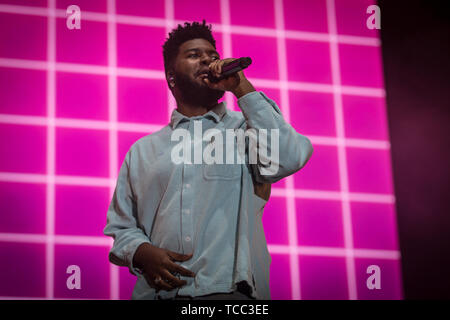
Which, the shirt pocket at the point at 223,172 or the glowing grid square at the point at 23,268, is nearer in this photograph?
the shirt pocket at the point at 223,172

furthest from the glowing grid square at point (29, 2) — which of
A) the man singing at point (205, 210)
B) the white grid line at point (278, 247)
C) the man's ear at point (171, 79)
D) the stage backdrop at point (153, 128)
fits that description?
the man singing at point (205, 210)

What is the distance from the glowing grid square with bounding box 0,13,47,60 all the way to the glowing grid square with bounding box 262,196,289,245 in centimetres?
123

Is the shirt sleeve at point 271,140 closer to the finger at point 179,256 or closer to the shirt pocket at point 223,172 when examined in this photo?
the shirt pocket at point 223,172

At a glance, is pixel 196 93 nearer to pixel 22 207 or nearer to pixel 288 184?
pixel 288 184

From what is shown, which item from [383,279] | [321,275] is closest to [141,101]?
[321,275]

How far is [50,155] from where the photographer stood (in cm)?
263

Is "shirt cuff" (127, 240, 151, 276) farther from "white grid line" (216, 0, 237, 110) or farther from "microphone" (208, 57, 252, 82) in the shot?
"white grid line" (216, 0, 237, 110)

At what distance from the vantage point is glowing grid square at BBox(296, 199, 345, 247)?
2.74m

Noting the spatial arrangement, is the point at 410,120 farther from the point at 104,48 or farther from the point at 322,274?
the point at 104,48

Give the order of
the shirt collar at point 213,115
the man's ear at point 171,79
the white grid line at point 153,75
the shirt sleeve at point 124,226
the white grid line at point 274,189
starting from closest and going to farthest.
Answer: the shirt sleeve at point 124,226 < the shirt collar at point 213,115 < the man's ear at point 171,79 < the white grid line at point 274,189 < the white grid line at point 153,75

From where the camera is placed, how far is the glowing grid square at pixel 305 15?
297 cm

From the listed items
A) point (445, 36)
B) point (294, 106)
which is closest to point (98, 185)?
point (294, 106)

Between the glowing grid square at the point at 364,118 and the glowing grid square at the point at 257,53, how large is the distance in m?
0.38

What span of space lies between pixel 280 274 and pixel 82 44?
1.38 meters
